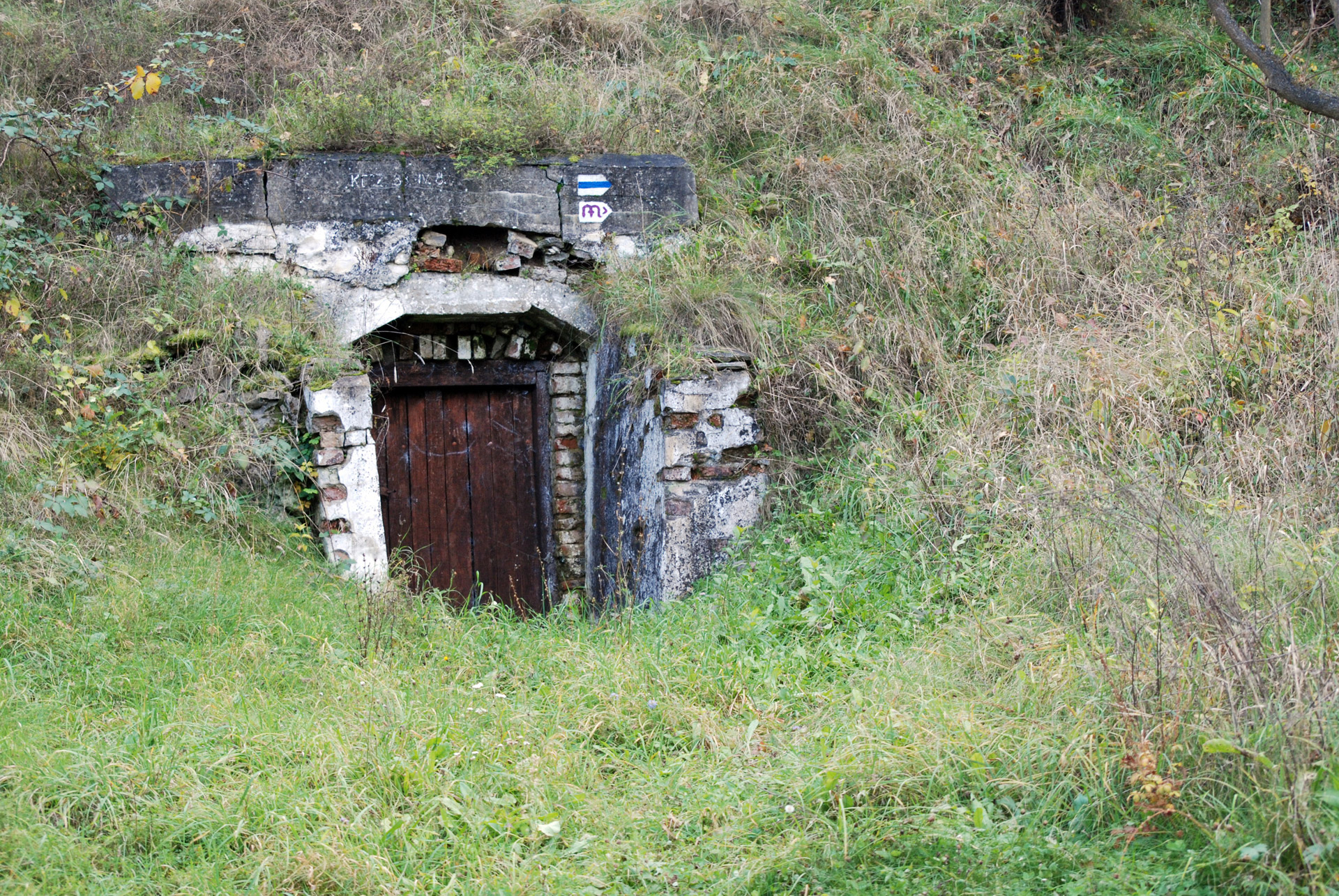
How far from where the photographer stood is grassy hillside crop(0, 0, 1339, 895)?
2523 mm

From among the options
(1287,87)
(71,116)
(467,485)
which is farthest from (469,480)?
(1287,87)

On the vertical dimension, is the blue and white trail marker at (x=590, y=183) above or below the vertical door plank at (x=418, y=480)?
above

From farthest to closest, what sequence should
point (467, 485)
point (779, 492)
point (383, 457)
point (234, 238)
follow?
1. point (467, 485)
2. point (383, 457)
3. point (234, 238)
4. point (779, 492)

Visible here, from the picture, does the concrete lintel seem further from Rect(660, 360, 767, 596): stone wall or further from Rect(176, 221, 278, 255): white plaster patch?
Rect(660, 360, 767, 596): stone wall

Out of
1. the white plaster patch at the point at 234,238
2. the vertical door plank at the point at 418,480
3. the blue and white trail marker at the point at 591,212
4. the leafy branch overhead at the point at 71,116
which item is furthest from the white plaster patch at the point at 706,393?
the leafy branch overhead at the point at 71,116

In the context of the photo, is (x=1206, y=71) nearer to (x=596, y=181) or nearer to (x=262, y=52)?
(x=596, y=181)

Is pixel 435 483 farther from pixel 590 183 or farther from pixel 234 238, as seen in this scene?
pixel 590 183

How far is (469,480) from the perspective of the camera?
20.8 ft

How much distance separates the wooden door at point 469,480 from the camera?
6.15 metres

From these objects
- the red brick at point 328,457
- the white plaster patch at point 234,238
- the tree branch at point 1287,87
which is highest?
the tree branch at point 1287,87

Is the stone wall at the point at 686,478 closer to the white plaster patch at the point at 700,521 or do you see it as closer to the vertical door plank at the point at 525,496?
the white plaster patch at the point at 700,521

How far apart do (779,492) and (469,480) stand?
2.23 m

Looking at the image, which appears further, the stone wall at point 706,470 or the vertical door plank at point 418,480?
the vertical door plank at point 418,480

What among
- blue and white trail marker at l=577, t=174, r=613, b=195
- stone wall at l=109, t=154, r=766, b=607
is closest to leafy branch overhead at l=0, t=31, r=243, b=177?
stone wall at l=109, t=154, r=766, b=607
